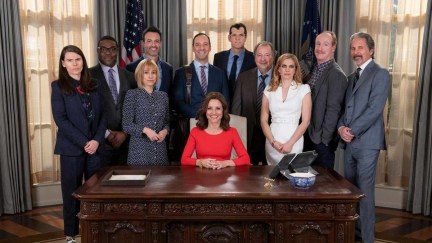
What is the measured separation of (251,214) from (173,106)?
1.91 metres

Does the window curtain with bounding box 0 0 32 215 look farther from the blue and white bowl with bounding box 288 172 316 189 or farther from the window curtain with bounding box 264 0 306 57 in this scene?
the blue and white bowl with bounding box 288 172 316 189

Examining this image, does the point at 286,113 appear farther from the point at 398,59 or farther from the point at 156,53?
the point at 398,59

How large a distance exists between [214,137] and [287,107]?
656 mm

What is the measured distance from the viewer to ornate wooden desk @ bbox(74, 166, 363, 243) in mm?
2604

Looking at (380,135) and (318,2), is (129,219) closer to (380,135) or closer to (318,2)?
(380,135)

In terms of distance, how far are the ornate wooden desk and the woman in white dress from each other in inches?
38.7

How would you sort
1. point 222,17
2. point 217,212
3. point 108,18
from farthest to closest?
point 222,17, point 108,18, point 217,212

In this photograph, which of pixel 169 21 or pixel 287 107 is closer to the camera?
pixel 287 107

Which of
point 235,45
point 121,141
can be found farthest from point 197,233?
point 235,45

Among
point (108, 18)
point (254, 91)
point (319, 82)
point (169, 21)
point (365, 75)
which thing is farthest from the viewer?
point (169, 21)

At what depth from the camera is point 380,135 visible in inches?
141

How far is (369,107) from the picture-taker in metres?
3.54

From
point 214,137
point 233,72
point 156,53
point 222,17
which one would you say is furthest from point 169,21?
point 214,137

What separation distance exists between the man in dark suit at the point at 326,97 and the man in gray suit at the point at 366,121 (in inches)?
4.3
